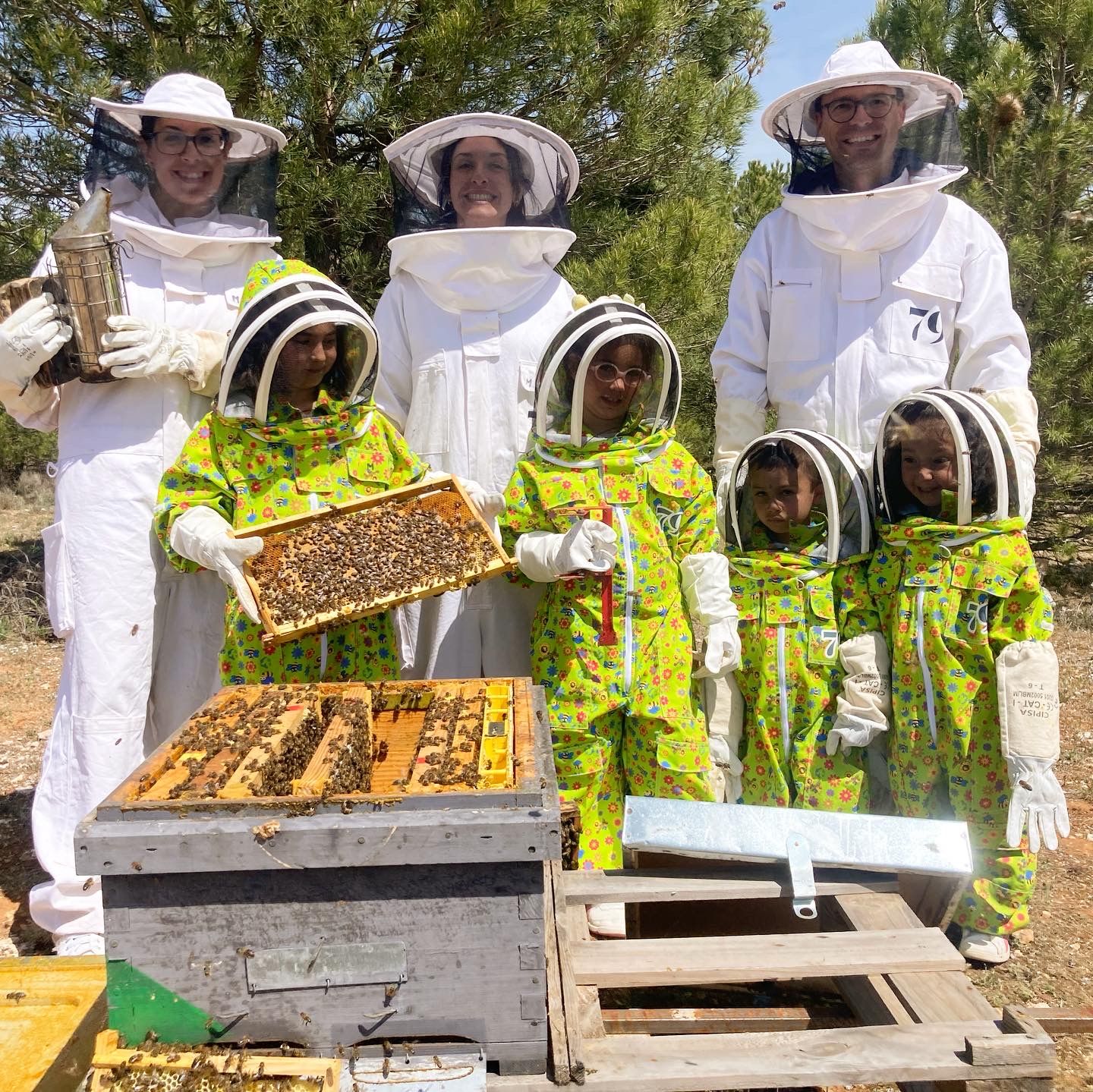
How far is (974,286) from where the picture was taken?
3.57 meters

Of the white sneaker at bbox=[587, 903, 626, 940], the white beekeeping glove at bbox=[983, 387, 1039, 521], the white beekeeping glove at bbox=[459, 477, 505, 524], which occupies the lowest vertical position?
the white sneaker at bbox=[587, 903, 626, 940]

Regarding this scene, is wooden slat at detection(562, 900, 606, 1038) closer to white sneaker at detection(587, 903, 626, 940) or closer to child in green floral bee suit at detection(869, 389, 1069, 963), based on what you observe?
white sneaker at detection(587, 903, 626, 940)

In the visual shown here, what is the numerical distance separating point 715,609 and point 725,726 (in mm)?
433

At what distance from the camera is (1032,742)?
287 cm

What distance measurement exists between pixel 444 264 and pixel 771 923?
2.46m

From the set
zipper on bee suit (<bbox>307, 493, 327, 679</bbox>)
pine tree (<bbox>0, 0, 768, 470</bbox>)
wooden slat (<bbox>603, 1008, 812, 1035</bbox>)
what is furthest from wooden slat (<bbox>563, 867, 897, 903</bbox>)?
pine tree (<bbox>0, 0, 768, 470</bbox>)

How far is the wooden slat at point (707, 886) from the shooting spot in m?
2.44

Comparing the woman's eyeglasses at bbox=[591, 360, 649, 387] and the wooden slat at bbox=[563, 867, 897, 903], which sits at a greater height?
the woman's eyeglasses at bbox=[591, 360, 649, 387]

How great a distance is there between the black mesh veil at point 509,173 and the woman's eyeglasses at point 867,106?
3.18ft

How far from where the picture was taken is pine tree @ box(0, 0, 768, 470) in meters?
5.24

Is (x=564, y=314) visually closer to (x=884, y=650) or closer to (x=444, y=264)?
(x=444, y=264)

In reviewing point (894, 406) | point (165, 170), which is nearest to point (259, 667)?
point (165, 170)

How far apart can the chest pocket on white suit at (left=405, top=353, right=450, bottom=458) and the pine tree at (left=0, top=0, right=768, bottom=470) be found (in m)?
2.44

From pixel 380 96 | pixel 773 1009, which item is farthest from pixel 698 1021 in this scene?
pixel 380 96
